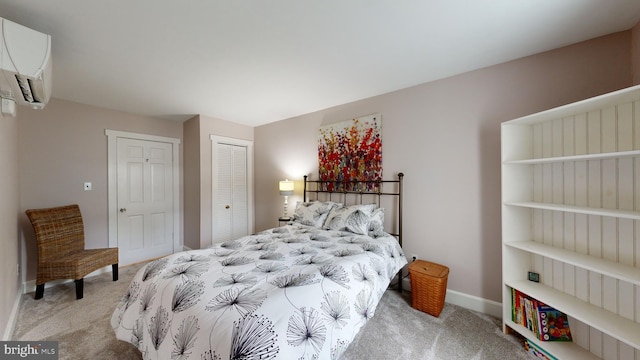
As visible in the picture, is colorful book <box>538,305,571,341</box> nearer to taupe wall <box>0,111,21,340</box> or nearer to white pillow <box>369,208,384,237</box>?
white pillow <box>369,208,384,237</box>

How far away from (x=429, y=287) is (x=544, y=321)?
788mm

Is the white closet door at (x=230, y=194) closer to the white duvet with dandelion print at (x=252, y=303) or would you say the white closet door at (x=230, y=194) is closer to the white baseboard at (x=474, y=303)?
the white duvet with dandelion print at (x=252, y=303)

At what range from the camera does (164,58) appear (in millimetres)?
2010

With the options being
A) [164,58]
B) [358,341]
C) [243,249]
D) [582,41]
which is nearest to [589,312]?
[358,341]

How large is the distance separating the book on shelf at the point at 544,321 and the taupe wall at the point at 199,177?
13.2 feet

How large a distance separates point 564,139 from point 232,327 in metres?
2.62

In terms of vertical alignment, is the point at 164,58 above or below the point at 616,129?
above

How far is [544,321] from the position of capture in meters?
1.68

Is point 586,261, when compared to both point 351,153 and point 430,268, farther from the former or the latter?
point 351,153

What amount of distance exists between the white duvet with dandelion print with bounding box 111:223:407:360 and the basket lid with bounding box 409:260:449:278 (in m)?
0.50

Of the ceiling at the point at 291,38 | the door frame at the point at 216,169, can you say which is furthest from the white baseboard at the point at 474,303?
the door frame at the point at 216,169

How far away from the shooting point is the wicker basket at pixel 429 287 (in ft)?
6.87

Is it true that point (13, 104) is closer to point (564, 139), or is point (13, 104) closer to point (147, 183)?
point (147, 183)

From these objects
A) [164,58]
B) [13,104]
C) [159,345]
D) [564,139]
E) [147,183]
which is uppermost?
[164,58]
